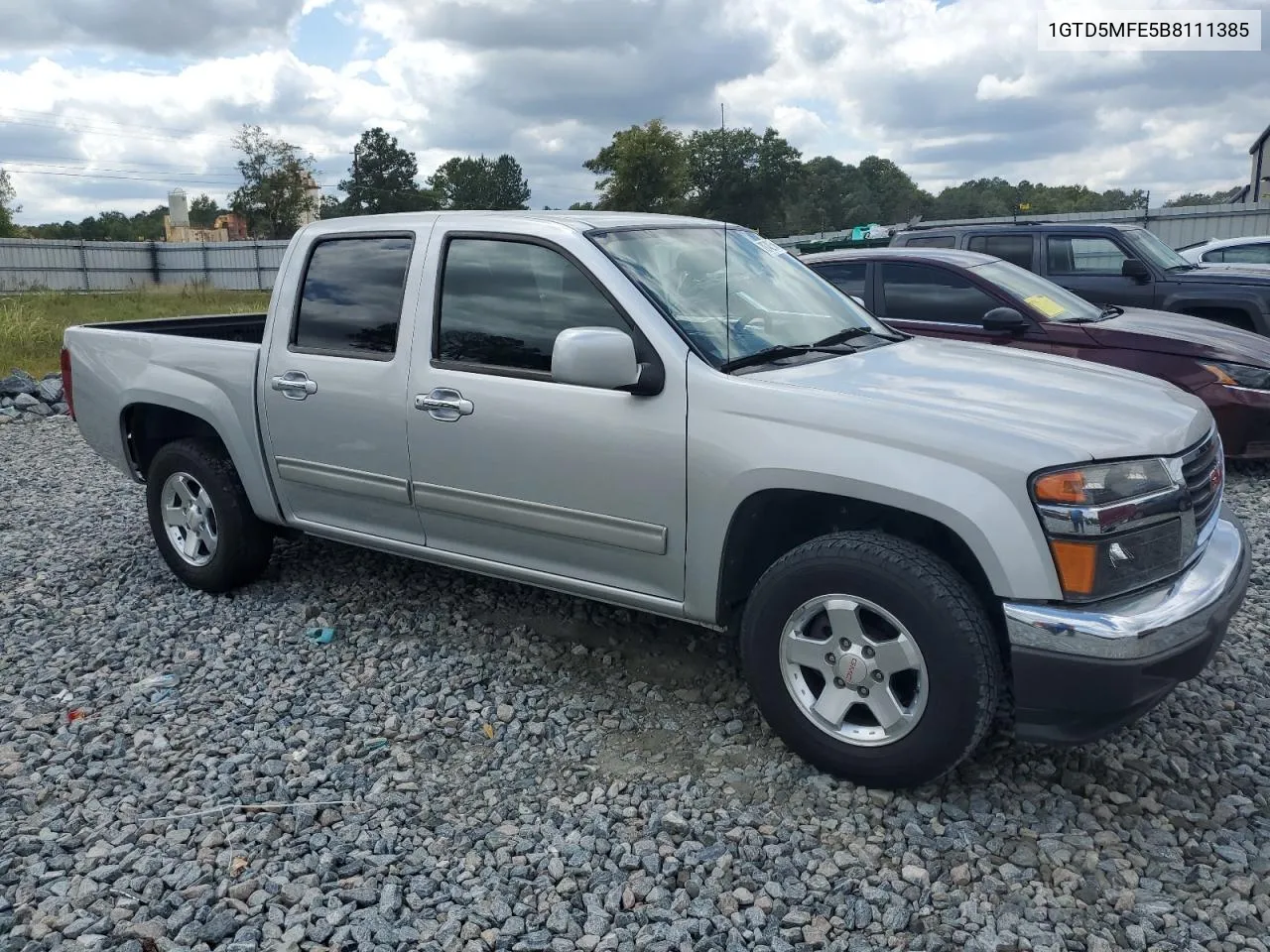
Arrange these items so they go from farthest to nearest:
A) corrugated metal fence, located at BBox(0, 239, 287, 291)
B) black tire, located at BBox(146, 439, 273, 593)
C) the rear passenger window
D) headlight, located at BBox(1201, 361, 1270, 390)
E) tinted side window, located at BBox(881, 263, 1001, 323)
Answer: corrugated metal fence, located at BBox(0, 239, 287, 291)
the rear passenger window
tinted side window, located at BBox(881, 263, 1001, 323)
headlight, located at BBox(1201, 361, 1270, 390)
black tire, located at BBox(146, 439, 273, 593)

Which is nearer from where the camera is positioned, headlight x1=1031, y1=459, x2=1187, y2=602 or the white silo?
headlight x1=1031, y1=459, x2=1187, y2=602

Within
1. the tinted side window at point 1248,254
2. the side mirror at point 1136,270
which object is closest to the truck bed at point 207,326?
the side mirror at point 1136,270

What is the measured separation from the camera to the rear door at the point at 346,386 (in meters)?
4.17

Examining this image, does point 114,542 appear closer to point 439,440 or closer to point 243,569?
point 243,569

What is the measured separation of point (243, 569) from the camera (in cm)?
506

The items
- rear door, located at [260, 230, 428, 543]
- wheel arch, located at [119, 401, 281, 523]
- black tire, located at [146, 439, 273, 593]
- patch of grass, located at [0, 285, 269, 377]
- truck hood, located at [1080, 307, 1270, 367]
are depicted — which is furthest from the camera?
patch of grass, located at [0, 285, 269, 377]

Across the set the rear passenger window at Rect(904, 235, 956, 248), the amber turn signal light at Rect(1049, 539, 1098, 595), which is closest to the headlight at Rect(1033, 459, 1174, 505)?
the amber turn signal light at Rect(1049, 539, 1098, 595)

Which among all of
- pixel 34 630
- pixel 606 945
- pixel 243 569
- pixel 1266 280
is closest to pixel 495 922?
pixel 606 945

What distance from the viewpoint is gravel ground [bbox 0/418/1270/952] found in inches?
106

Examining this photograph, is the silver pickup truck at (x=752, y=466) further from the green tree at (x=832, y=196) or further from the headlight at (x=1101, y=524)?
the green tree at (x=832, y=196)

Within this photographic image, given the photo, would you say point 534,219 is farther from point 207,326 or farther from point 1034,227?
point 1034,227

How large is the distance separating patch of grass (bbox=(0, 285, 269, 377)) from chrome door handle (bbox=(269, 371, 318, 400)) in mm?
4776

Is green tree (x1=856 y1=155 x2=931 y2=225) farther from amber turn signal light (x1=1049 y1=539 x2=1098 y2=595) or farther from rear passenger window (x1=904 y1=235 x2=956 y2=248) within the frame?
amber turn signal light (x1=1049 y1=539 x2=1098 y2=595)

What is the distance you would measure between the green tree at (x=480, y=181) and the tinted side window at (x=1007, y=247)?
73.7 metres
